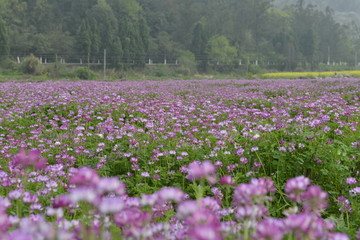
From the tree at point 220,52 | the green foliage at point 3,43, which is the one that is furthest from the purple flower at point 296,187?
the tree at point 220,52

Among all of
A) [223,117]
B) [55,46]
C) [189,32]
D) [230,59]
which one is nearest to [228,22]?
[189,32]

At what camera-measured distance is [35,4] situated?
76.7m

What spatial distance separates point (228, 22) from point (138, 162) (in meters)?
84.2

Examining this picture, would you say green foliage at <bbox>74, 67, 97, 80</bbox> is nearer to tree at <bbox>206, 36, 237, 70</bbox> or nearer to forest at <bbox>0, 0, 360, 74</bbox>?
forest at <bbox>0, 0, 360, 74</bbox>

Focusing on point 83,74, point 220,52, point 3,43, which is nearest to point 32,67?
point 83,74

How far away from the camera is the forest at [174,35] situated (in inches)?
2227

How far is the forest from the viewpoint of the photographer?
56562 mm

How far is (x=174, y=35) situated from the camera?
8188 centimetres

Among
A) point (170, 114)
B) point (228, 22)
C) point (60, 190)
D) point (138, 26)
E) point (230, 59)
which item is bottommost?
point (60, 190)

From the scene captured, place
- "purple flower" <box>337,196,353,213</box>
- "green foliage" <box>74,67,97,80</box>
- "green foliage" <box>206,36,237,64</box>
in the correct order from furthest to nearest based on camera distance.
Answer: "green foliage" <box>206,36,237,64</box>
"green foliage" <box>74,67,97,80</box>
"purple flower" <box>337,196,353,213</box>

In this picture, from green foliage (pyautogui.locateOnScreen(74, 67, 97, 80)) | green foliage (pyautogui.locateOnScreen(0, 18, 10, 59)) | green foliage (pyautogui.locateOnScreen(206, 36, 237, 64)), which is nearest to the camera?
green foliage (pyautogui.locateOnScreen(74, 67, 97, 80))

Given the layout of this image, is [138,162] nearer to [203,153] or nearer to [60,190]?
[203,153]

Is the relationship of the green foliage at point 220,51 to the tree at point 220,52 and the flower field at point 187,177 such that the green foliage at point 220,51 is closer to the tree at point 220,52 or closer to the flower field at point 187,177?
the tree at point 220,52

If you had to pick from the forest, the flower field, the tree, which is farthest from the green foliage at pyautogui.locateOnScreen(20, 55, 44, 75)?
the tree
